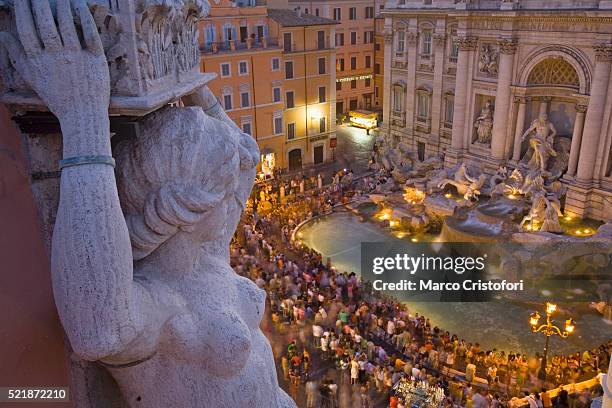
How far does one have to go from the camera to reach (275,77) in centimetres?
3064

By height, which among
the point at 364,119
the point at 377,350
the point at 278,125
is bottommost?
the point at 364,119

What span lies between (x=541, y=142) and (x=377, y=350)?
536 inches

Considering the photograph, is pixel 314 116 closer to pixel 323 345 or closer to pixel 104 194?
pixel 323 345

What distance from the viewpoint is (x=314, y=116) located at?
3350cm

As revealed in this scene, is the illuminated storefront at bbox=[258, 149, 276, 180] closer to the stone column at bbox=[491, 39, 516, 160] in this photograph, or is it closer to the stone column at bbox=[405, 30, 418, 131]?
the stone column at bbox=[405, 30, 418, 131]

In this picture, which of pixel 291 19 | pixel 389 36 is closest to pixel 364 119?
pixel 389 36

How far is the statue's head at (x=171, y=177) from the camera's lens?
8.69 ft

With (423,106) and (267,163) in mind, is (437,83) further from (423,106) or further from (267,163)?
(267,163)

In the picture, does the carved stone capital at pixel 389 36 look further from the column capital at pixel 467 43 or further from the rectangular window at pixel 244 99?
the rectangular window at pixel 244 99

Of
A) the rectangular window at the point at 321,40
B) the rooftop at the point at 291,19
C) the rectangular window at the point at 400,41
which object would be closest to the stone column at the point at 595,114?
the rectangular window at the point at 400,41

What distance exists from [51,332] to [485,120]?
2536 centimetres

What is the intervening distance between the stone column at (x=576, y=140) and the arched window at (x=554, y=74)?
5.34 ft

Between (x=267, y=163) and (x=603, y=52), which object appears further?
(x=267, y=163)

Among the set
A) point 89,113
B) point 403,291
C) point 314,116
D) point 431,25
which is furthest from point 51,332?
point 314,116
